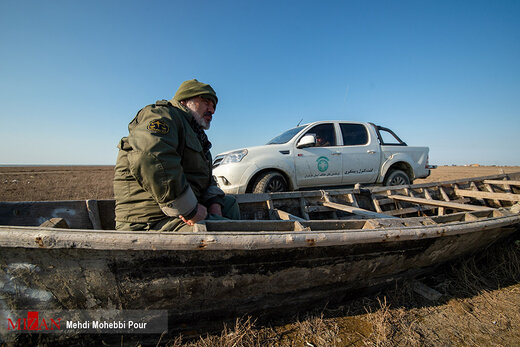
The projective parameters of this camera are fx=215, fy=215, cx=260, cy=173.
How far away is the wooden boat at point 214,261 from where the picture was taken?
48.4 inches

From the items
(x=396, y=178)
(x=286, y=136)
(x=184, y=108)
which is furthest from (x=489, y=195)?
(x=184, y=108)

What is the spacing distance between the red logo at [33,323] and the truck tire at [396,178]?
5975 millimetres

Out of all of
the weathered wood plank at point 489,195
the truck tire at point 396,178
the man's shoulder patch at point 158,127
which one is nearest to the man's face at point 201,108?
the man's shoulder patch at point 158,127

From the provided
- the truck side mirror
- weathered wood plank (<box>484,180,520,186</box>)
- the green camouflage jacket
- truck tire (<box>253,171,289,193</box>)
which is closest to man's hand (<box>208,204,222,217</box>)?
the green camouflage jacket

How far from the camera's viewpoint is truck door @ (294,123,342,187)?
434 cm

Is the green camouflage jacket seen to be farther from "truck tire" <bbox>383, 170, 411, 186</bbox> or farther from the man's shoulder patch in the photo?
"truck tire" <bbox>383, 170, 411, 186</bbox>

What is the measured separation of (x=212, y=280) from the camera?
4.86ft

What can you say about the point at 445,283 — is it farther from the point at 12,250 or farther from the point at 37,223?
the point at 37,223

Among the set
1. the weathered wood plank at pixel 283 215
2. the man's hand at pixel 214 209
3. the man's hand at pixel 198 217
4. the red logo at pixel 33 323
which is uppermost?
the man's hand at pixel 198 217

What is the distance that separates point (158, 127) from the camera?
150 cm

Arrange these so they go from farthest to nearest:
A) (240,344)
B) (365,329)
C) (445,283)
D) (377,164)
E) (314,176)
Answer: (377,164)
(314,176)
(445,283)
(365,329)
(240,344)

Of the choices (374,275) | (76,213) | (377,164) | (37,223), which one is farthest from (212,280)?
(377,164)

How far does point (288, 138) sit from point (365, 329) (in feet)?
11.4

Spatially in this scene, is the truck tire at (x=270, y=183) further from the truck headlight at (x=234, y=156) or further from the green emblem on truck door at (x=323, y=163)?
the green emblem on truck door at (x=323, y=163)
